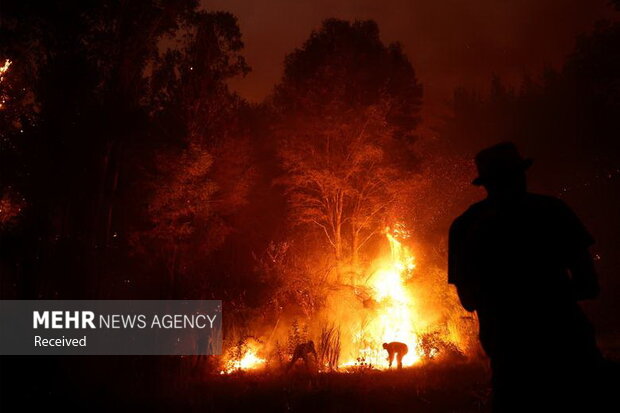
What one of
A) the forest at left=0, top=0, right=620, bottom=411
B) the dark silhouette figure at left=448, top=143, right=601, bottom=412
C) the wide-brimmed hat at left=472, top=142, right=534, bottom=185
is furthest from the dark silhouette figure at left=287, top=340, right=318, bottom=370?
the wide-brimmed hat at left=472, top=142, right=534, bottom=185

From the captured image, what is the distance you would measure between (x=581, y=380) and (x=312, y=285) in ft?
43.4

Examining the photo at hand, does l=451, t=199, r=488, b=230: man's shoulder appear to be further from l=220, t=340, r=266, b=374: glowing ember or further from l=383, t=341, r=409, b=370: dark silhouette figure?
l=220, t=340, r=266, b=374: glowing ember

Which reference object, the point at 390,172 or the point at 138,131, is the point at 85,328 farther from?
the point at 390,172

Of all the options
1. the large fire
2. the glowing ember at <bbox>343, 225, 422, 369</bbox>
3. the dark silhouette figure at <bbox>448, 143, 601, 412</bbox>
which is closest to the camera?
the dark silhouette figure at <bbox>448, 143, 601, 412</bbox>

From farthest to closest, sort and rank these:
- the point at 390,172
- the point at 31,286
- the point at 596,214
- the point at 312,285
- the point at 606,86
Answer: the point at 596,214
the point at 390,172
the point at 606,86
the point at 312,285
the point at 31,286

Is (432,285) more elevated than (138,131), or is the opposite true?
(138,131)

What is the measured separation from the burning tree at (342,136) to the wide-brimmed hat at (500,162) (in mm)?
14854

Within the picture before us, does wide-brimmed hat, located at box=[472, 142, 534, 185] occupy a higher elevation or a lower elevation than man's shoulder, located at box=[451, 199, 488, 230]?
higher

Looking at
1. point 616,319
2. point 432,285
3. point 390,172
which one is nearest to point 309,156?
point 390,172

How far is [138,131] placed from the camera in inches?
519

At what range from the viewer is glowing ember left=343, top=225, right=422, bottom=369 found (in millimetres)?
13398

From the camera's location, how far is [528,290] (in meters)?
2.07

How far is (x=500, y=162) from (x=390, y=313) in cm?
1373

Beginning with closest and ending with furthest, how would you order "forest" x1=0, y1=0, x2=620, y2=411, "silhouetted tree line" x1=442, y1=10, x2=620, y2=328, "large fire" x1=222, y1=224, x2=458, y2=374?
"forest" x1=0, y1=0, x2=620, y2=411 → "large fire" x1=222, y1=224, x2=458, y2=374 → "silhouetted tree line" x1=442, y1=10, x2=620, y2=328
